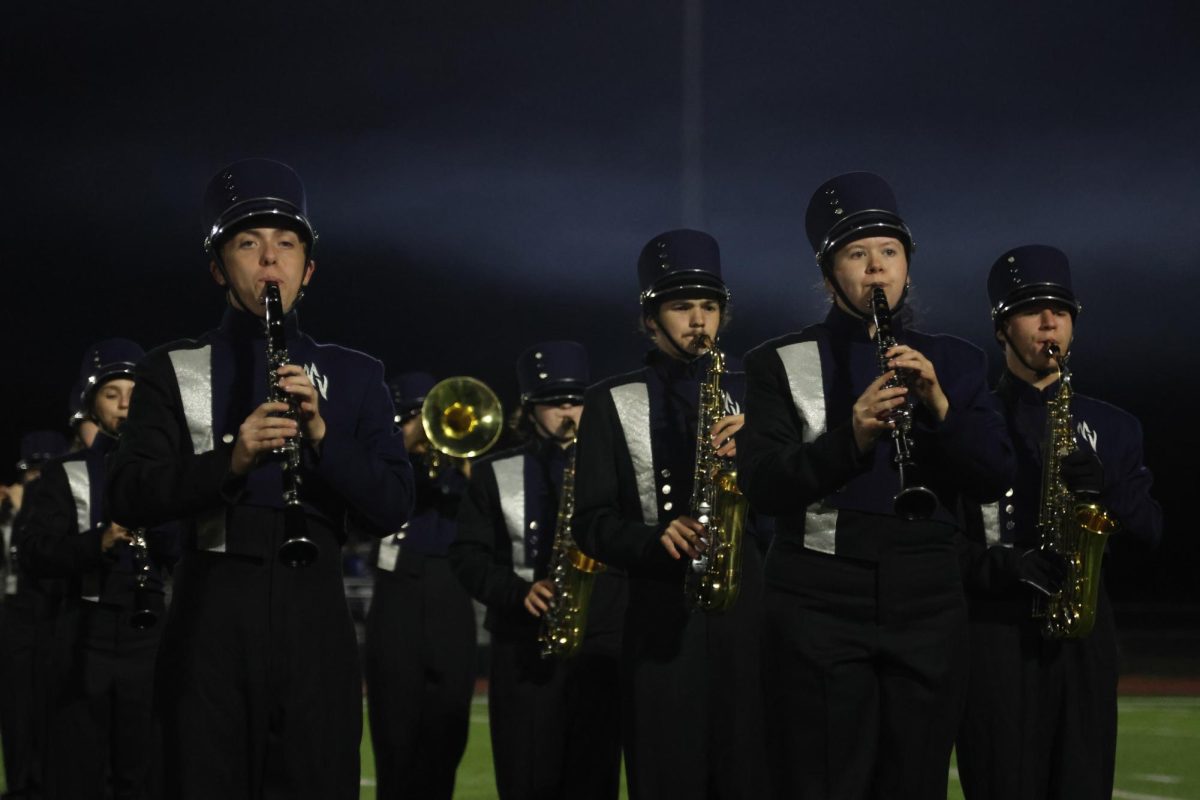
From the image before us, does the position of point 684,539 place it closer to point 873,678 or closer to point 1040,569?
point 873,678

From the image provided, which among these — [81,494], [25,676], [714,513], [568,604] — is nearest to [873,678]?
[714,513]

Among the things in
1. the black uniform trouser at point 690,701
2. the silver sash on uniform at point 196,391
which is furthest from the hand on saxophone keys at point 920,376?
the silver sash on uniform at point 196,391

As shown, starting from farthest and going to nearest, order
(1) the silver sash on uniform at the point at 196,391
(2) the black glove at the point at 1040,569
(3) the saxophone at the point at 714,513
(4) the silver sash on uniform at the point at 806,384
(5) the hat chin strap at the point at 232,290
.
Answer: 1. (2) the black glove at the point at 1040,569
2. (3) the saxophone at the point at 714,513
3. (4) the silver sash on uniform at the point at 806,384
4. (5) the hat chin strap at the point at 232,290
5. (1) the silver sash on uniform at the point at 196,391

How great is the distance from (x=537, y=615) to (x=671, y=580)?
138 cm

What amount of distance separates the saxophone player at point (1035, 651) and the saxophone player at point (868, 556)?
111 centimetres

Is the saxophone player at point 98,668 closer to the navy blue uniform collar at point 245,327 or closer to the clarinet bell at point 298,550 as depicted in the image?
the navy blue uniform collar at point 245,327

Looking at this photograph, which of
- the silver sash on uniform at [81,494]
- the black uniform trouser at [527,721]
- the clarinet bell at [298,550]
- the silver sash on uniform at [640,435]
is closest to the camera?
the clarinet bell at [298,550]

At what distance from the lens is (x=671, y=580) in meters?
4.88

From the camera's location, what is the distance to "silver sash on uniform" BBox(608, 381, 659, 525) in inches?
202

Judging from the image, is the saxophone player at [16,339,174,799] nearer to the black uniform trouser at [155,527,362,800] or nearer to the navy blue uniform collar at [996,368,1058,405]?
the black uniform trouser at [155,527,362,800]

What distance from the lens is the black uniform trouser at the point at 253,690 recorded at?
3.50m

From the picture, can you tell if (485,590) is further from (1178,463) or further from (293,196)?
(1178,463)

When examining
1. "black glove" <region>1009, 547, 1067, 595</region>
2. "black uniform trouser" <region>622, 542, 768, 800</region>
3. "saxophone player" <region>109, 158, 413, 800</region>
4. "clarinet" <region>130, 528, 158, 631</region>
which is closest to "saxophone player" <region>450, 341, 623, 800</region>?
"black uniform trouser" <region>622, 542, 768, 800</region>

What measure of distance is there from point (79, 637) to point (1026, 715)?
4.16 m
